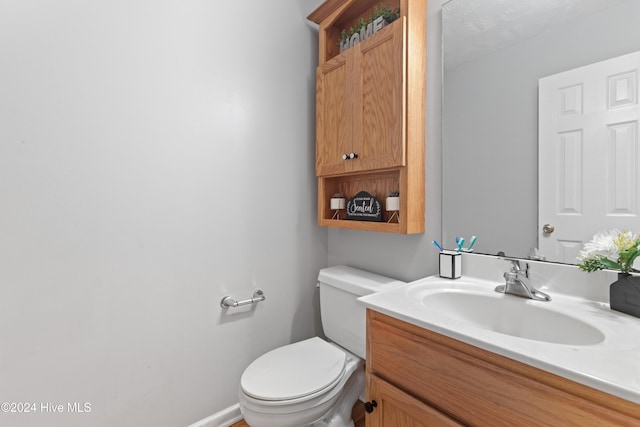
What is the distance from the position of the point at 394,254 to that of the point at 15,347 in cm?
148

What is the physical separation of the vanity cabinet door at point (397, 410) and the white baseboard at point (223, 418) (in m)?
0.82

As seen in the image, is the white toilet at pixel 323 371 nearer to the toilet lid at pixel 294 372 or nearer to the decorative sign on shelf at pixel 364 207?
the toilet lid at pixel 294 372

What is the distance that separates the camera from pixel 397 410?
85 centimetres

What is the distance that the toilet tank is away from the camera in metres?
1.32

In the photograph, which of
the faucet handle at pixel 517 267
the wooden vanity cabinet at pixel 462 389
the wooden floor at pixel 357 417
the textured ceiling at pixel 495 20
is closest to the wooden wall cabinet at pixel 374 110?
Result: the textured ceiling at pixel 495 20

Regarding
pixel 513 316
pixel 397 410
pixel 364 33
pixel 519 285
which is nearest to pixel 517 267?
pixel 519 285

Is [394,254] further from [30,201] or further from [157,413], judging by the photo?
[30,201]

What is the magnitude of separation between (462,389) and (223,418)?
1203mm

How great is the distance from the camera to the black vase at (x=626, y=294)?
77 centimetres

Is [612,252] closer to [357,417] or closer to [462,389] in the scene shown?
[462,389]

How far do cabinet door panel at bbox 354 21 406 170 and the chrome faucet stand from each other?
0.56 meters

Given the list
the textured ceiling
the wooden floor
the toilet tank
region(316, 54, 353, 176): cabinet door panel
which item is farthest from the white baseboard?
the textured ceiling

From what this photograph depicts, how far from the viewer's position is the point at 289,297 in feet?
5.49

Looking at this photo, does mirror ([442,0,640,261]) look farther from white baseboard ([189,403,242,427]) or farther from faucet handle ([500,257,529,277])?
white baseboard ([189,403,242,427])
